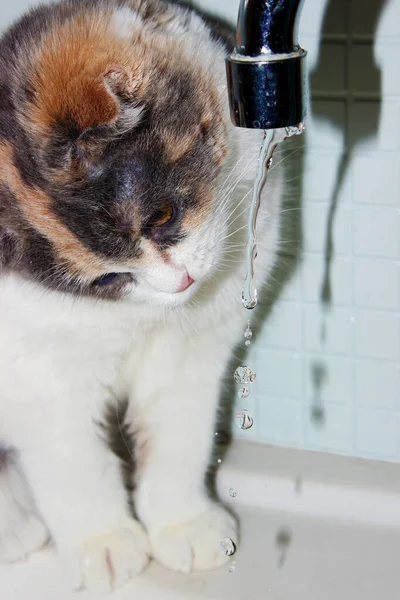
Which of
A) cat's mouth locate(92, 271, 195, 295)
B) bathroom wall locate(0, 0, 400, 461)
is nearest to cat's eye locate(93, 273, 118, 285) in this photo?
cat's mouth locate(92, 271, 195, 295)

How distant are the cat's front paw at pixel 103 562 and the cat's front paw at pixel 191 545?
35mm

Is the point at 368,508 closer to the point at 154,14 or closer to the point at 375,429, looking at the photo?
A: the point at 375,429

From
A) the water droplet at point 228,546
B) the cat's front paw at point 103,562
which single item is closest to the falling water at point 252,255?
the water droplet at point 228,546

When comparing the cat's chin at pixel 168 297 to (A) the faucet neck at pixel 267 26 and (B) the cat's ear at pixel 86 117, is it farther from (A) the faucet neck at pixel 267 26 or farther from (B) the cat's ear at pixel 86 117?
(A) the faucet neck at pixel 267 26

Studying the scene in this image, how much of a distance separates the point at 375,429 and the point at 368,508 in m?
0.13

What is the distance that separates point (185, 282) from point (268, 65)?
0.36 metres

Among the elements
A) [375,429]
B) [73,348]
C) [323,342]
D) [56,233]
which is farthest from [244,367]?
[56,233]

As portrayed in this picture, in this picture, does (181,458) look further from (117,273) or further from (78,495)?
(117,273)

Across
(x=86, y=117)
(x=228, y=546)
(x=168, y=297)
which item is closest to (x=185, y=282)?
(x=168, y=297)

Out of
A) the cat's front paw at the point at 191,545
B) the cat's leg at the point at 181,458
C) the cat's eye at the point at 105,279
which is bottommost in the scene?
the cat's front paw at the point at 191,545

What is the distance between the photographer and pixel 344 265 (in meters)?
1.28

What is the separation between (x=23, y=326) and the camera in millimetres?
1067

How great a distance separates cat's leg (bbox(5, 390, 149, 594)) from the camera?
1160mm

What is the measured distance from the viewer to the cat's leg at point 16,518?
1274mm
